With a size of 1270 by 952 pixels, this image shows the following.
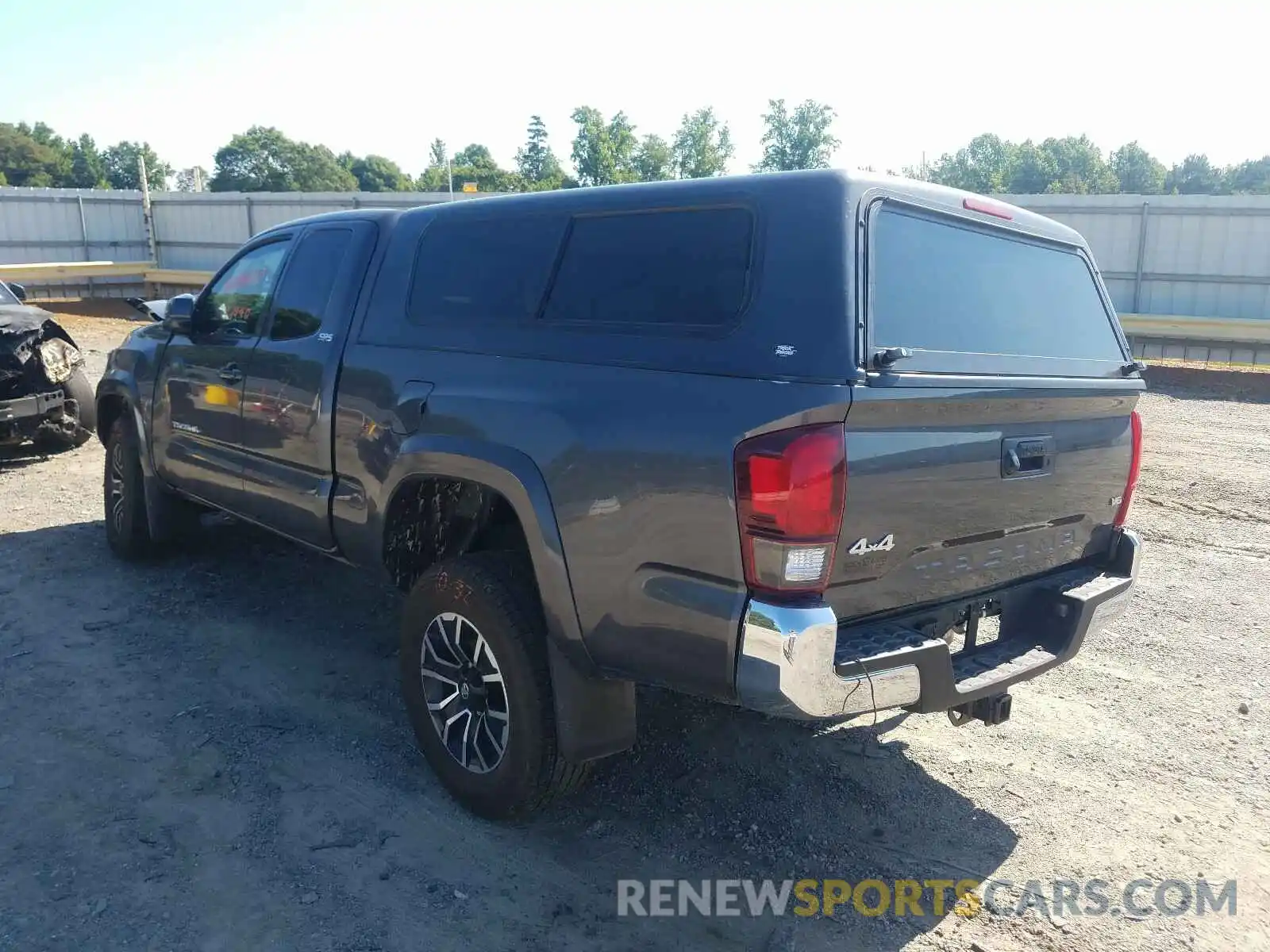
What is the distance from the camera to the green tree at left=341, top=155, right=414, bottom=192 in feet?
313

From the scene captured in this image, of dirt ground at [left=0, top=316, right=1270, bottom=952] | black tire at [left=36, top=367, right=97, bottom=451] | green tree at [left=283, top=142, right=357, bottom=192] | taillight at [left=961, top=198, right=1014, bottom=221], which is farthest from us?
green tree at [left=283, top=142, right=357, bottom=192]

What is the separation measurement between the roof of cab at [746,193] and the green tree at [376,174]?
316 feet

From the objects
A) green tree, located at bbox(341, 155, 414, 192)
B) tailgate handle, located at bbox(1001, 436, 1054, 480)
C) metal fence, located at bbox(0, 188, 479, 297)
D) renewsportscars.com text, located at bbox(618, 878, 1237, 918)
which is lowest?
renewsportscars.com text, located at bbox(618, 878, 1237, 918)

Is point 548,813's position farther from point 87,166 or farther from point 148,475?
point 87,166

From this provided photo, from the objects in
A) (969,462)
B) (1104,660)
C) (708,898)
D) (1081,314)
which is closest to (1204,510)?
(1104,660)

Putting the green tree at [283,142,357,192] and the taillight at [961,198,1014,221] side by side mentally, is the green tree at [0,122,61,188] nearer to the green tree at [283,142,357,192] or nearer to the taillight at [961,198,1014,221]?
the green tree at [283,142,357,192]

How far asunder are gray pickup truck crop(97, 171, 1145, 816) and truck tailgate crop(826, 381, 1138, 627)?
0.01 metres

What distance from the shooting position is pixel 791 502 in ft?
8.20

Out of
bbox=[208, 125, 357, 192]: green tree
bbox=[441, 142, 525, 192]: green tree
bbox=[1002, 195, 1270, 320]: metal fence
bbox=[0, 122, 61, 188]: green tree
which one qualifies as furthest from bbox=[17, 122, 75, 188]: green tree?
bbox=[1002, 195, 1270, 320]: metal fence

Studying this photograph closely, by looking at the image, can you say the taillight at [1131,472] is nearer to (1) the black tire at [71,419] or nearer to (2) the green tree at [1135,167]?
(1) the black tire at [71,419]

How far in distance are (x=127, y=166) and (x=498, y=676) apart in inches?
4173

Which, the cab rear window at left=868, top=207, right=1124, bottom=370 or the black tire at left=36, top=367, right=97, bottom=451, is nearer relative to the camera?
the cab rear window at left=868, top=207, right=1124, bottom=370

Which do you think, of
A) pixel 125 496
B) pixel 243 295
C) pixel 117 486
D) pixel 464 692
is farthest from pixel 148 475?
pixel 464 692

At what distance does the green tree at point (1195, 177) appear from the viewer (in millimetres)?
106562
